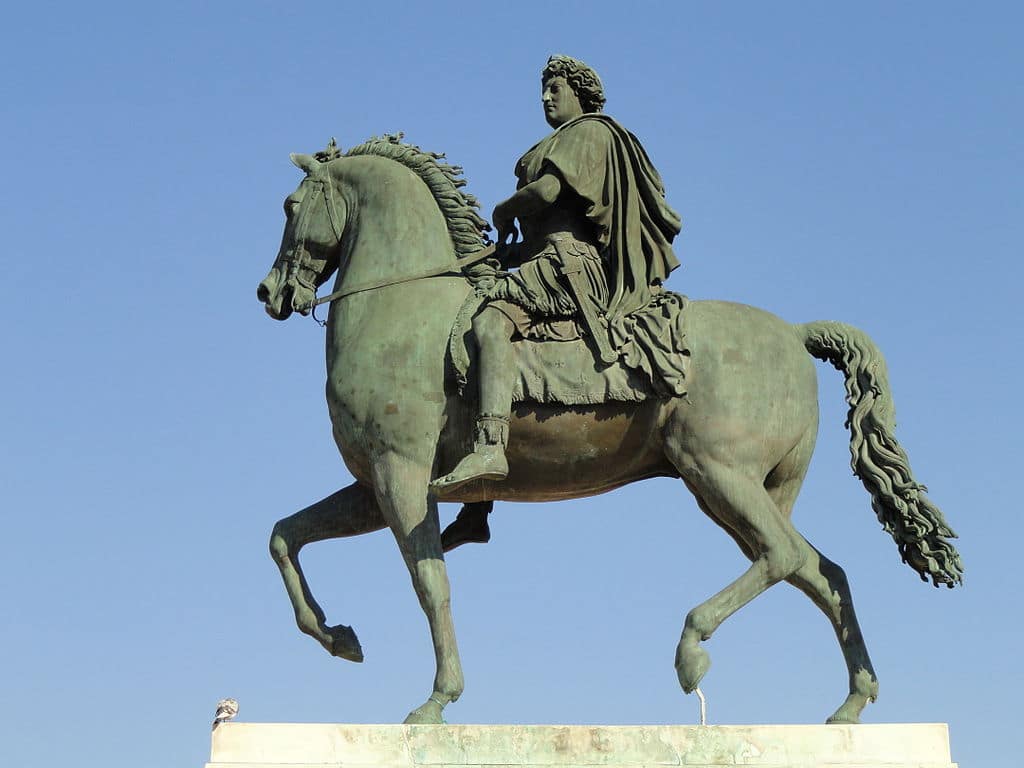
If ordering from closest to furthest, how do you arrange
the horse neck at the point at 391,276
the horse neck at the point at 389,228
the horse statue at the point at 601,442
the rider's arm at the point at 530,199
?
the horse statue at the point at 601,442, the horse neck at the point at 391,276, the rider's arm at the point at 530,199, the horse neck at the point at 389,228

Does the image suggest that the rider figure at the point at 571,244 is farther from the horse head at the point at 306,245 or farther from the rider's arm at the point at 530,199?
the horse head at the point at 306,245

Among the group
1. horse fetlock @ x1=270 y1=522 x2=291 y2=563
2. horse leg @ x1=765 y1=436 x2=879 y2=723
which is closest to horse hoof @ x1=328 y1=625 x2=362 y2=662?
horse fetlock @ x1=270 y1=522 x2=291 y2=563

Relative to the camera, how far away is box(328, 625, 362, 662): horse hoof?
43.4 ft

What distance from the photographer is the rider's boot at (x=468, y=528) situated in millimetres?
13773

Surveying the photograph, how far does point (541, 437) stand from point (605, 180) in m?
1.92

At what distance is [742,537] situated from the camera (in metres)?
12.8

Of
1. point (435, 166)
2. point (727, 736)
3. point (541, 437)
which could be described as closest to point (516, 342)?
point (541, 437)

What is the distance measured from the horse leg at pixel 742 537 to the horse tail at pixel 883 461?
27.4 inches

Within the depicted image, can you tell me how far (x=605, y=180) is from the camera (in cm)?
1338

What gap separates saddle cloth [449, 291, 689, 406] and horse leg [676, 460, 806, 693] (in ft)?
2.01

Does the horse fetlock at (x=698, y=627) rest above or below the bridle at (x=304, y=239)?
below

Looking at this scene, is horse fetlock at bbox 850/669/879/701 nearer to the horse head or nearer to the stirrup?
the stirrup

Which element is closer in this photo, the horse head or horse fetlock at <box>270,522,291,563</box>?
horse fetlock at <box>270,522,291,563</box>

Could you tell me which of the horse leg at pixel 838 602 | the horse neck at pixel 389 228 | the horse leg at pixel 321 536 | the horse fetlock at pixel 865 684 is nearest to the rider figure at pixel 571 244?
the horse neck at pixel 389 228
